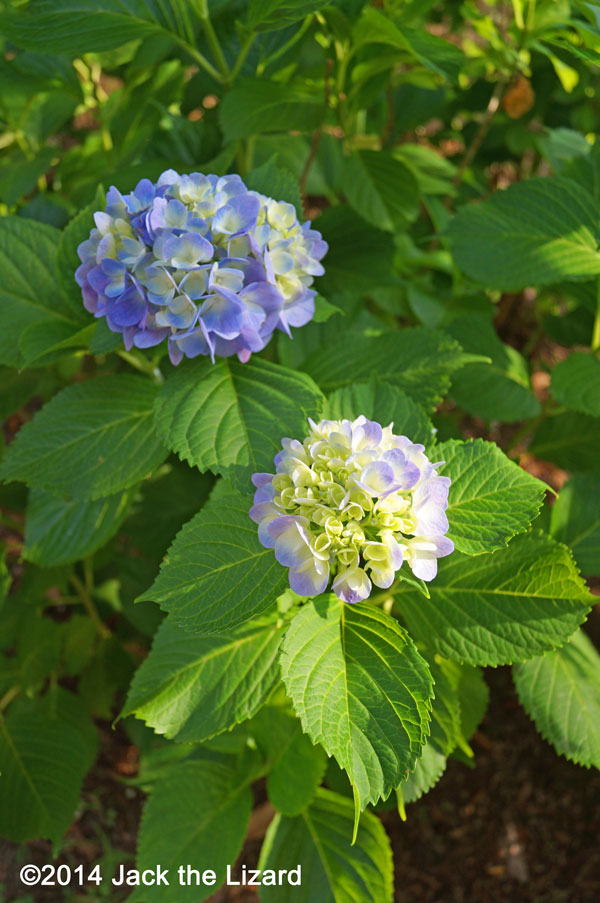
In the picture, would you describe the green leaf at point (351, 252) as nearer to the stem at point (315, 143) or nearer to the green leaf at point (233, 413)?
the stem at point (315, 143)

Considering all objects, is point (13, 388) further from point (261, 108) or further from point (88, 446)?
point (261, 108)

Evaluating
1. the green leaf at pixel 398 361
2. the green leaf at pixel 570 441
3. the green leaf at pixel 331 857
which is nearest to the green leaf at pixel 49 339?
the green leaf at pixel 398 361

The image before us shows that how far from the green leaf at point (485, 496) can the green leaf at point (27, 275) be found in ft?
2.19

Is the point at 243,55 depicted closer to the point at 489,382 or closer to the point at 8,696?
the point at 489,382

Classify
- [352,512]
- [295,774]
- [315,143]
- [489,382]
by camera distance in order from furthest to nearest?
[315,143] → [489,382] → [295,774] → [352,512]

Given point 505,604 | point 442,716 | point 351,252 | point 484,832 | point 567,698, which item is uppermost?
point 351,252

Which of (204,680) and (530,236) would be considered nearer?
(204,680)

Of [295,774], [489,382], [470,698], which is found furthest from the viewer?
[489,382]

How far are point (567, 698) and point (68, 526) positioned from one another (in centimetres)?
94

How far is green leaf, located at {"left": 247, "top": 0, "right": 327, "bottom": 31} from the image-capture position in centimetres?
115

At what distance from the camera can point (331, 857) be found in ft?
4.49

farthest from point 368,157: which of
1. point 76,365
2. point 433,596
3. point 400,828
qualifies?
point 400,828

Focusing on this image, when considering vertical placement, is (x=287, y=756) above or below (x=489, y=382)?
below

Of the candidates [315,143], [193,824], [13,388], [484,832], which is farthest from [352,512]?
[484,832]
